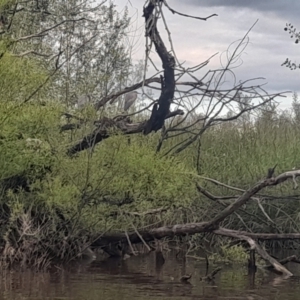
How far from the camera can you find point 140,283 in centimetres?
922

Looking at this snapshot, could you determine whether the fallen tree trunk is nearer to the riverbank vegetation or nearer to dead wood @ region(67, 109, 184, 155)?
the riverbank vegetation

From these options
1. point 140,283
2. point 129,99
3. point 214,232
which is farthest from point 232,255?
point 129,99

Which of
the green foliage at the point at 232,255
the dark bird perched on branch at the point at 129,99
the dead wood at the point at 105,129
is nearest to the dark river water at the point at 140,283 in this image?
the green foliage at the point at 232,255

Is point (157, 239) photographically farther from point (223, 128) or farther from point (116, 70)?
point (223, 128)

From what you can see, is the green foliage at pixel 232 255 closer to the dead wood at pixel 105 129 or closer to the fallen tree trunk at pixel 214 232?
the fallen tree trunk at pixel 214 232

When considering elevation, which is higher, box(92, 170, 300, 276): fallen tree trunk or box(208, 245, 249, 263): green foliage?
box(92, 170, 300, 276): fallen tree trunk

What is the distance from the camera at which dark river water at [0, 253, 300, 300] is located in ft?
27.2

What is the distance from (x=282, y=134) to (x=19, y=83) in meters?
6.25

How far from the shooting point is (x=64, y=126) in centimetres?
1105

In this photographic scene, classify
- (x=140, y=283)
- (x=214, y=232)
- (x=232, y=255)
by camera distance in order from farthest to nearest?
(x=232, y=255)
(x=214, y=232)
(x=140, y=283)

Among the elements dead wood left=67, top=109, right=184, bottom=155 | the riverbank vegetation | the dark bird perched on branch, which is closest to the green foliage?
the riverbank vegetation

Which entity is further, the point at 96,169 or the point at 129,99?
the point at 129,99

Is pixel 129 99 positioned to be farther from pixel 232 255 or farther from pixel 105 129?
pixel 232 255

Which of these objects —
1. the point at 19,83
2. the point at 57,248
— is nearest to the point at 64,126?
the point at 19,83
